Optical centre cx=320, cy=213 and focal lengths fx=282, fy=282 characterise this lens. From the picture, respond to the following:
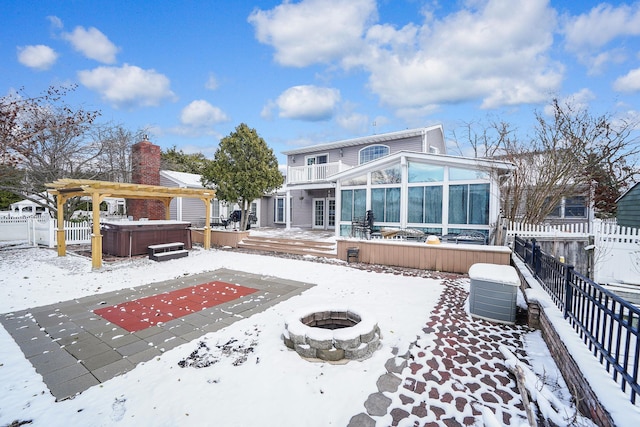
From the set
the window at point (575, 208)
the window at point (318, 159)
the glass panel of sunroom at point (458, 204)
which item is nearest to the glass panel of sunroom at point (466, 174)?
the glass panel of sunroom at point (458, 204)

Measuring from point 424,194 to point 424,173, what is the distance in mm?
782

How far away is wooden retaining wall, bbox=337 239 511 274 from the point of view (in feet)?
23.6

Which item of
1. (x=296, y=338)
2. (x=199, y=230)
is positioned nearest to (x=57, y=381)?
(x=296, y=338)

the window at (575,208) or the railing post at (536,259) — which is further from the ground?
the window at (575,208)

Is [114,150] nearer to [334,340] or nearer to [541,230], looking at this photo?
[334,340]

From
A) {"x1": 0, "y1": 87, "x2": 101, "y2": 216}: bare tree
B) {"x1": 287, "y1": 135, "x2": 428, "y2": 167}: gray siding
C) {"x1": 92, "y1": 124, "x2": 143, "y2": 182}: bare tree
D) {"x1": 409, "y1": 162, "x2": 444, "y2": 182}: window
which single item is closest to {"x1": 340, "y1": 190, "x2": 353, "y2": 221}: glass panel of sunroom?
{"x1": 409, "y1": 162, "x2": 444, "y2": 182}: window

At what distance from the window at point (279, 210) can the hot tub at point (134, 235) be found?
922cm

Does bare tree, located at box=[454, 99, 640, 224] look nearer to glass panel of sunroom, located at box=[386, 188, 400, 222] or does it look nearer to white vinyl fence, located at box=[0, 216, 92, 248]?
glass panel of sunroom, located at box=[386, 188, 400, 222]

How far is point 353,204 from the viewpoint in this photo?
12320mm

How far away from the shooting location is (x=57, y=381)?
9.42ft

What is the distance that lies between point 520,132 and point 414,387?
11475 millimetres

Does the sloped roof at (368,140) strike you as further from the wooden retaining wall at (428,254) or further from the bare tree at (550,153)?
the wooden retaining wall at (428,254)

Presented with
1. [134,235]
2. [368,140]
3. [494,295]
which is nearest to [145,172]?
[134,235]

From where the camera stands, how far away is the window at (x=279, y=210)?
19.5 metres
